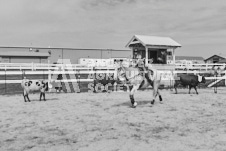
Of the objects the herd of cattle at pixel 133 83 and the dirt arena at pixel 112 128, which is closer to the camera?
the dirt arena at pixel 112 128

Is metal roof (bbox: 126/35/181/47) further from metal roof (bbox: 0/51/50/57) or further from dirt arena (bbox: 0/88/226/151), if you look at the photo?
metal roof (bbox: 0/51/50/57)

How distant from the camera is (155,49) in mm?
20844

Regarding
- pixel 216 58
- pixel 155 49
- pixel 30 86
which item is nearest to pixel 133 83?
pixel 30 86

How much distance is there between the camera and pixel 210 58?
200 ft

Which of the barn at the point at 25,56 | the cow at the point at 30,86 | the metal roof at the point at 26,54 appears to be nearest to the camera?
the cow at the point at 30,86

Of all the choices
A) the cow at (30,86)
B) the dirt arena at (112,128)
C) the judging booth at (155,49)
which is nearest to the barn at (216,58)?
the judging booth at (155,49)

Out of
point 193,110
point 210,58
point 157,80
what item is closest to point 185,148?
point 193,110

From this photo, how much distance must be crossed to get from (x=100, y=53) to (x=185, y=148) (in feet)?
122

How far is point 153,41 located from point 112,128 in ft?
52.2

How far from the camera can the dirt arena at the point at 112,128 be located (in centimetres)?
461

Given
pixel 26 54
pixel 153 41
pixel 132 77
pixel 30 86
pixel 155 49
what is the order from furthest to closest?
pixel 26 54, pixel 155 49, pixel 153 41, pixel 30 86, pixel 132 77

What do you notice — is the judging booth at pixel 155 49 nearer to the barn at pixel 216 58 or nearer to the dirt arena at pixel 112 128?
the dirt arena at pixel 112 128

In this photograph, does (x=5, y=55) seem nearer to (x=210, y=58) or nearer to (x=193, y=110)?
(x=193, y=110)

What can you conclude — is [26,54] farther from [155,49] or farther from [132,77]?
[132,77]
